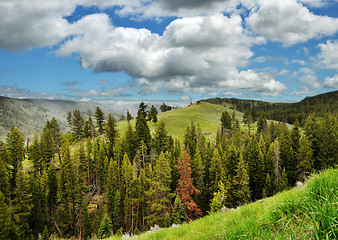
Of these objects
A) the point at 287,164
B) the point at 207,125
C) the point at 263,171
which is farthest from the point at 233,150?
the point at 207,125

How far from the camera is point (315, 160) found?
181ft

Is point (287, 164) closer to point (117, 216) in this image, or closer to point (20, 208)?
point (117, 216)

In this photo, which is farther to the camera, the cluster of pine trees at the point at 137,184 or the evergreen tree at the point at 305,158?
the evergreen tree at the point at 305,158

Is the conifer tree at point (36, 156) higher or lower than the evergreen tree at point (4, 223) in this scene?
higher

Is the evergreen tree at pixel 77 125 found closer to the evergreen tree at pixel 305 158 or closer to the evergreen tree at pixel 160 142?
the evergreen tree at pixel 160 142

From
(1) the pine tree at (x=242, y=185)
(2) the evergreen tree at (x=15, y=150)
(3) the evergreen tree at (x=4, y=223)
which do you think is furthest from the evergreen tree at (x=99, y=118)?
(1) the pine tree at (x=242, y=185)

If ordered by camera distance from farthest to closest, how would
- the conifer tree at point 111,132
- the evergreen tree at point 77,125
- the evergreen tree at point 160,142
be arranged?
the evergreen tree at point 77,125 → the conifer tree at point 111,132 → the evergreen tree at point 160,142

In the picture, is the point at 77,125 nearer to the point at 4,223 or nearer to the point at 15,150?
the point at 15,150

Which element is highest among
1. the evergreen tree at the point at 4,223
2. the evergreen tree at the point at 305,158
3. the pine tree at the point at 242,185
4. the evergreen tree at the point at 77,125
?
the evergreen tree at the point at 77,125

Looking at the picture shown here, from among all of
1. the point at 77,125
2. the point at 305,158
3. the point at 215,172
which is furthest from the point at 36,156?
the point at 305,158

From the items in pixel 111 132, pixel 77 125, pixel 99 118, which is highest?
pixel 99 118

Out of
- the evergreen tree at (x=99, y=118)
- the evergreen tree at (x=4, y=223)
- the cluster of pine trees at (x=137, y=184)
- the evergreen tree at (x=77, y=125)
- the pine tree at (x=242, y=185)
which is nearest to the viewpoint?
the evergreen tree at (x=4, y=223)

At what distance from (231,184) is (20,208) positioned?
49.0 meters

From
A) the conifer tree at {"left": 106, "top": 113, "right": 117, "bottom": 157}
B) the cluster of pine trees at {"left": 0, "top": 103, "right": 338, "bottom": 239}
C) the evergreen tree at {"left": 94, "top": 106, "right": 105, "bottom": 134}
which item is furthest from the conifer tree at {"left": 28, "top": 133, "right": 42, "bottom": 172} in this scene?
the evergreen tree at {"left": 94, "top": 106, "right": 105, "bottom": 134}
